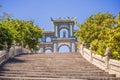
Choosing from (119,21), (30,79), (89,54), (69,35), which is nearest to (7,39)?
(89,54)

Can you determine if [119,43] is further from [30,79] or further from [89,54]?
[30,79]

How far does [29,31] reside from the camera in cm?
4091

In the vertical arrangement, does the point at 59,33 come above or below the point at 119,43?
above

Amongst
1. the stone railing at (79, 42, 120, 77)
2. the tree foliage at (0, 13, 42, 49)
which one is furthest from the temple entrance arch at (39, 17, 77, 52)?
the stone railing at (79, 42, 120, 77)

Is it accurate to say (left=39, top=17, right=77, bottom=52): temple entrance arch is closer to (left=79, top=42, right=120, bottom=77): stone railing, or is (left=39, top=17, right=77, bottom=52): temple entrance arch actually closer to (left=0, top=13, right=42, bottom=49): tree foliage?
(left=0, top=13, right=42, bottom=49): tree foliage

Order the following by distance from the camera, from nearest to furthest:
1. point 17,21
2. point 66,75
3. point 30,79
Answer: point 30,79
point 66,75
point 17,21

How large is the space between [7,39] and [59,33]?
3335 centimetres

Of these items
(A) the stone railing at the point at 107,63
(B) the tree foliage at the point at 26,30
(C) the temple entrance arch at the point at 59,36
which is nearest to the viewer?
(A) the stone railing at the point at 107,63

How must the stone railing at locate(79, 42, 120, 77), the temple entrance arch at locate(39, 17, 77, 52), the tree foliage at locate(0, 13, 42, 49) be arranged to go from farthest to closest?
1. the temple entrance arch at locate(39, 17, 77, 52)
2. the tree foliage at locate(0, 13, 42, 49)
3. the stone railing at locate(79, 42, 120, 77)

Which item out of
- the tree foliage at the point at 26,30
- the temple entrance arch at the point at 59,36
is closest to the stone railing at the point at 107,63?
the tree foliage at the point at 26,30

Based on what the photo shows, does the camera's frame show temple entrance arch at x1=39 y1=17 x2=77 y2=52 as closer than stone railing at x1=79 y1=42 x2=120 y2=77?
No

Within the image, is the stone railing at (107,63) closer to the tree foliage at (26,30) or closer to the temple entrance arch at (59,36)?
the tree foliage at (26,30)

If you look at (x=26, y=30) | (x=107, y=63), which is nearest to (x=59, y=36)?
(x=26, y=30)

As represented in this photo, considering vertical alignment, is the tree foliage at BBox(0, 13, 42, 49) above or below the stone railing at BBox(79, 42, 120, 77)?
above
